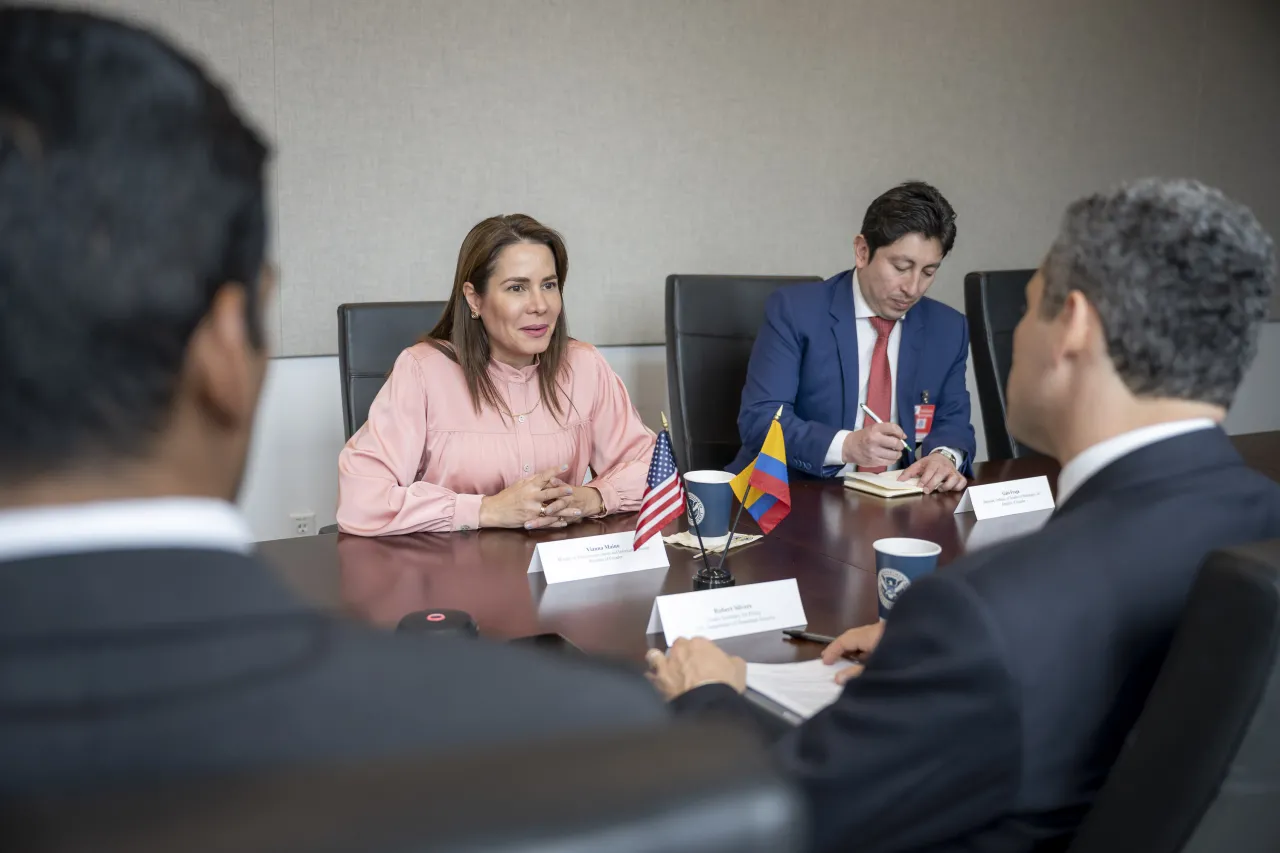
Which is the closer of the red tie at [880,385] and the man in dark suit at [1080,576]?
the man in dark suit at [1080,576]

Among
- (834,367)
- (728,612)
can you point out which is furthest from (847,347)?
(728,612)

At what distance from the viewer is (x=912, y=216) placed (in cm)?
313

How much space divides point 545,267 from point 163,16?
5.67 feet

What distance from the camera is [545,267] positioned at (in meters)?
2.73

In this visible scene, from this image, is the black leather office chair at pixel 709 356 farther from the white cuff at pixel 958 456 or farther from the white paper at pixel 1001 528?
the white paper at pixel 1001 528

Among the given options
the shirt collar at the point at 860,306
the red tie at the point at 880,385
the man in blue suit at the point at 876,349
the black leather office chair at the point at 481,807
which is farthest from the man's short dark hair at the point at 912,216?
the black leather office chair at the point at 481,807

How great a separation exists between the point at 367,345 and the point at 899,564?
67.4 inches

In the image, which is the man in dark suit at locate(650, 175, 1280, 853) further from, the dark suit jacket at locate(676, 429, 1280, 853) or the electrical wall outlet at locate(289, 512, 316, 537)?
the electrical wall outlet at locate(289, 512, 316, 537)

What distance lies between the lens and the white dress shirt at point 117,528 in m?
0.55

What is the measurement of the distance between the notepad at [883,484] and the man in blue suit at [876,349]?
0.32 m

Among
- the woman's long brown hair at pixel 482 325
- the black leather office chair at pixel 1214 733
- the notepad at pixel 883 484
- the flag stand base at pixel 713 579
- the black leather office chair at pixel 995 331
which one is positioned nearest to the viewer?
the black leather office chair at pixel 1214 733

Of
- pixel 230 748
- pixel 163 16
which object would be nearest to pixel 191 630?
pixel 230 748

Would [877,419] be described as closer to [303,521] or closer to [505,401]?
[505,401]

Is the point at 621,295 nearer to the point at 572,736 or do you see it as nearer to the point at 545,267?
Result: the point at 545,267
